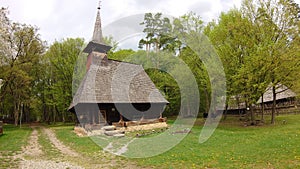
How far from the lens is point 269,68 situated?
629 inches

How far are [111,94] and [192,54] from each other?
1003cm

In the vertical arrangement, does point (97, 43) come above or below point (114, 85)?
above

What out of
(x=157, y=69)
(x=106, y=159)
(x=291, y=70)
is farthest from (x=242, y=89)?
(x=157, y=69)

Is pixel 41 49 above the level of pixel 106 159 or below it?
above

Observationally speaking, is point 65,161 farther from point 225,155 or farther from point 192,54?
point 192,54

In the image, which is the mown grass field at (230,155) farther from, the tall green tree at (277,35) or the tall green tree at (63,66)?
the tall green tree at (63,66)

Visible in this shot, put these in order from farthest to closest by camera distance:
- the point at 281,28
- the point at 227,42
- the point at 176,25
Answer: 1. the point at 176,25
2. the point at 227,42
3. the point at 281,28

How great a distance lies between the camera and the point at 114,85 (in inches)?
715

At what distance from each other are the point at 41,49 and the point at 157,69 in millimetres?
15774

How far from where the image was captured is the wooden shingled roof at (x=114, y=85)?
1648 centimetres

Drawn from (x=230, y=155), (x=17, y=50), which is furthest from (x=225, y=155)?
(x=17, y=50)

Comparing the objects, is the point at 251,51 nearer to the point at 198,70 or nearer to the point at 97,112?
the point at 198,70

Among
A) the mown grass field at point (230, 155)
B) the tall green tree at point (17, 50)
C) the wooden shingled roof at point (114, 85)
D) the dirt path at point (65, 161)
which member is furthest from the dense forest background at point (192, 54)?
the dirt path at point (65, 161)

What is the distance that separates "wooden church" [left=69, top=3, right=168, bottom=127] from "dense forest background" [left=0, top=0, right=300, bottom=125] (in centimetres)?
559
